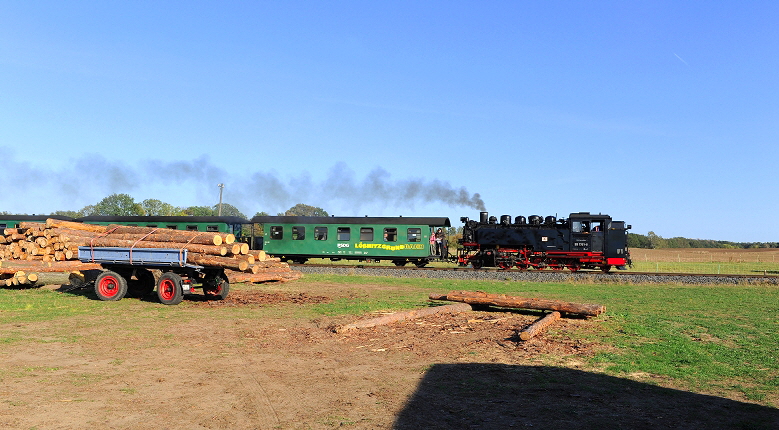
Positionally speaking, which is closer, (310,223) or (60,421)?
(60,421)

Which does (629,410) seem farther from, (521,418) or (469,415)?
(469,415)

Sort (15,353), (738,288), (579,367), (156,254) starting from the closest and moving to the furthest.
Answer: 1. (579,367)
2. (15,353)
3. (156,254)
4. (738,288)

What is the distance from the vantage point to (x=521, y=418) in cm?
645

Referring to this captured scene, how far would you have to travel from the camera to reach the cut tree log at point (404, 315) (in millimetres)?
11995

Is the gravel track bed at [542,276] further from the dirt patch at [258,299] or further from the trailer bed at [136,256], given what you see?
the trailer bed at [136,256]

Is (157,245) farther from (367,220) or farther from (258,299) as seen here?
(367,220)

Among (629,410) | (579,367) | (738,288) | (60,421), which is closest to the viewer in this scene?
(60,421)

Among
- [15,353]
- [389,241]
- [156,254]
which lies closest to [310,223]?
[389,241]

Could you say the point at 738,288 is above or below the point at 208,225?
below

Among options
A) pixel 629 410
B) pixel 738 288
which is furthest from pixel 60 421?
pixel 738 288

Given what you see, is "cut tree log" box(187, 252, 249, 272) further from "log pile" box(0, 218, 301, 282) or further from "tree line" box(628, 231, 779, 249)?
"tree line" box(628, 231, 779, 249)

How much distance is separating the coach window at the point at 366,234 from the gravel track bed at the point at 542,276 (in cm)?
327

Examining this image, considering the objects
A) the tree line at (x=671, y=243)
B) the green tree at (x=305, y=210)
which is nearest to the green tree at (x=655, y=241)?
the tree line at (x=671, y=243)

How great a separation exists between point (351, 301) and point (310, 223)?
54.8ft
